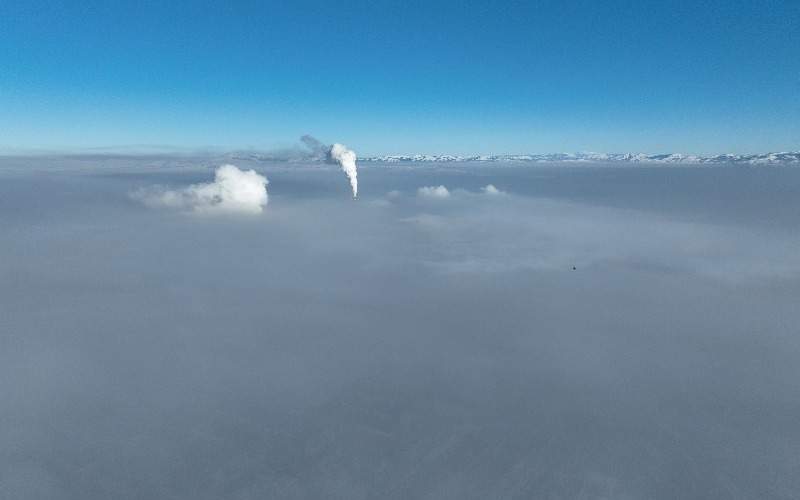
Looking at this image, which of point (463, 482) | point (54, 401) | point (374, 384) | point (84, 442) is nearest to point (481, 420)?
point (463, 482)

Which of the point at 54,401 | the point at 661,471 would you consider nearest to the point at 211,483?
the point at 54,401

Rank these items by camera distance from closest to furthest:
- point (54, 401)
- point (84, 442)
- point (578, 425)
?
point (84, 442) → point (578, 425) → point (54, 401)

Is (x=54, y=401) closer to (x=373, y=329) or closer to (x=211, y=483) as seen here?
(x=211, y=483)

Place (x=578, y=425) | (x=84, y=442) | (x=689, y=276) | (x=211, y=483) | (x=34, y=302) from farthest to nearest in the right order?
(x=689, y=276) → (x=34, y=302) → (x=578, y=425) → (x=84, y=442) → (x=211, y=483)

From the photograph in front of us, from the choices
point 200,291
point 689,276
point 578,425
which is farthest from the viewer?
point 689,276

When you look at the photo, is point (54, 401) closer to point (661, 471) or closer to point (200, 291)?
point (200, 291)

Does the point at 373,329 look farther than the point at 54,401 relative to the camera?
Yes
